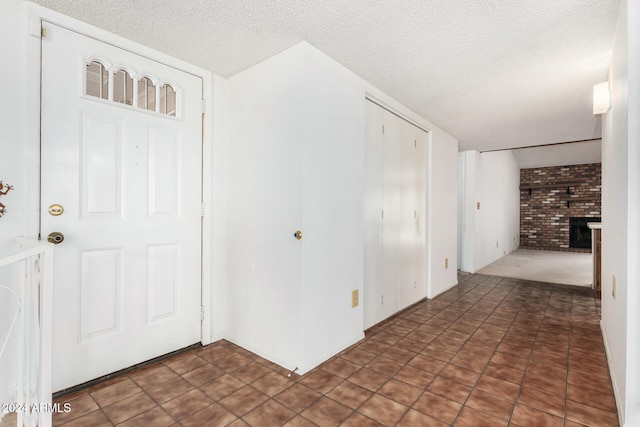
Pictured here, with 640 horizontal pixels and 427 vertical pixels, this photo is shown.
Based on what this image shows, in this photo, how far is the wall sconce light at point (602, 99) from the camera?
2357mm

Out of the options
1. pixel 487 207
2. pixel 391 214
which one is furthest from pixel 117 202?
pixel 487 207

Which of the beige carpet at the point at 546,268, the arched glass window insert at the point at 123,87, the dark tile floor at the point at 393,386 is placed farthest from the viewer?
the beige carpet at the point at 546,268

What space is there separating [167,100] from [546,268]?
7358 millimetres

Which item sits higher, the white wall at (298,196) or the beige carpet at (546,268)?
the white wall at (298,196)

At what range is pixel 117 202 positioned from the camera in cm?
213

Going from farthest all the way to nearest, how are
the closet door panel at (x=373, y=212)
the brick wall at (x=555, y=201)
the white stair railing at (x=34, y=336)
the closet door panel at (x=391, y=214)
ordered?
the brick wall at (x=555, y=201)
the closet door panel at (x=391, y=214)
the closet door panel at (x=373, y=212)
the white stair railing at (x=34, y=336)

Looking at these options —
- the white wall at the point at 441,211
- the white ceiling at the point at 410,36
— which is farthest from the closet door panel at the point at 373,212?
the white wall at the point at 441,211

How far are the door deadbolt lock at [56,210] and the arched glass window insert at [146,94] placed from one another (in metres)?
0.88

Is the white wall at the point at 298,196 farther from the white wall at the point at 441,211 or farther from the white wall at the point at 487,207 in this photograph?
the white wall at the point at 487,207

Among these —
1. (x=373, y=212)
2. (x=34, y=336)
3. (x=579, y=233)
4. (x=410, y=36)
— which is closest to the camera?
(x=34, y=336)

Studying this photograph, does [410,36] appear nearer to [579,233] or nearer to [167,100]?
[167,100]

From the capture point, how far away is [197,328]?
2576 mm

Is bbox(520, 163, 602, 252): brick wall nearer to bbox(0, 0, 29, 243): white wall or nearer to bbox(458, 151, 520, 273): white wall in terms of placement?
bbox(458, 151, 520, 273): white wall

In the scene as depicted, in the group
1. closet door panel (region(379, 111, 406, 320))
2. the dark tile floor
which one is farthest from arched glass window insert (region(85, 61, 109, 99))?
closet door panel (region(379, 111, 406, 320))
